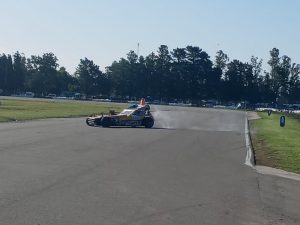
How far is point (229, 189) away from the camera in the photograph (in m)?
13.1

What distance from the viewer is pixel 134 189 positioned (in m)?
12.0

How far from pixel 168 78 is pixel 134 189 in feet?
487

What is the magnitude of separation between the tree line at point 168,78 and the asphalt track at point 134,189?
140m

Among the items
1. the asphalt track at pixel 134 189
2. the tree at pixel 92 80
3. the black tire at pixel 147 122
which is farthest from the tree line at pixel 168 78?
the asphalt track at pixel 134 189

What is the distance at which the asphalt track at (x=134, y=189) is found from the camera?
30.6 feet

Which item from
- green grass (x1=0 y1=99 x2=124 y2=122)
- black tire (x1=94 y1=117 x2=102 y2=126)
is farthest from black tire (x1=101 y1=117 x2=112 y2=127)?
green grass (x1=0 y1=99 x2=124 y2=122)

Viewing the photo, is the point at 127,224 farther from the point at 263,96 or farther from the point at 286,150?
the point at 263,96

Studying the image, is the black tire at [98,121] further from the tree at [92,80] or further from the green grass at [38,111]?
the tree at [92,80]

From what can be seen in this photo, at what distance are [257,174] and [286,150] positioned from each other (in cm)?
823

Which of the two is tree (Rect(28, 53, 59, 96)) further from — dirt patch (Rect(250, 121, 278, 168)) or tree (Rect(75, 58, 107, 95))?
dirt patch (Rect(250, 121, 278, 168))

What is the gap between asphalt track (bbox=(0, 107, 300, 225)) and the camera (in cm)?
931

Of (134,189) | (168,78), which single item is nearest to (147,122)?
(134,189)

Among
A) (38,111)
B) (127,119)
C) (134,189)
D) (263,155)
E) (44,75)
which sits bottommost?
(38,111)

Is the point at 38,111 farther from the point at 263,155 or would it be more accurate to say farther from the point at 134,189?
the point at 134,189
